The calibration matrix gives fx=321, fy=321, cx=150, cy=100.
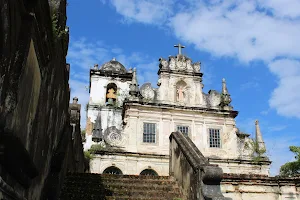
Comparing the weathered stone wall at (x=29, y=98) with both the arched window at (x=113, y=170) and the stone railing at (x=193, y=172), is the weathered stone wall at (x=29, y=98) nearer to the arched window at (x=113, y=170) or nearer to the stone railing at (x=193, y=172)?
the stone railing at (x=193, y=172)

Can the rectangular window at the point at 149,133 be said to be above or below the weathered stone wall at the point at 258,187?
above

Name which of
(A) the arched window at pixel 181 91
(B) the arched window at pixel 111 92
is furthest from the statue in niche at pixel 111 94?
(A) the arched window at pixel 181 91

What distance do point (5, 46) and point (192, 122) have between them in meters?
22.2

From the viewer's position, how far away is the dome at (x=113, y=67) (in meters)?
33.6

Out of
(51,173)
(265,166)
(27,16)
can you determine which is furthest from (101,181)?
(265,166)

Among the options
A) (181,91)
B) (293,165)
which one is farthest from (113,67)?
(293,165)

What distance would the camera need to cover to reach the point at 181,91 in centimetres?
2572

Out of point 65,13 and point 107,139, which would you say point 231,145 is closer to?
point 107,139

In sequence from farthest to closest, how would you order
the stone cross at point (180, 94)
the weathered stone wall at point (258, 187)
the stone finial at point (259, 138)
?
the stone cross at point (180, 94) < the stone finial at point (259, 138) < the weathered stone wall at point (258, 187)

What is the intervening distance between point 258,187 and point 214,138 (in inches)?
581

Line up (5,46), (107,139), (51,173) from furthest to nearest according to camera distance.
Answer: (107,139)
(51,173)
(5,46)

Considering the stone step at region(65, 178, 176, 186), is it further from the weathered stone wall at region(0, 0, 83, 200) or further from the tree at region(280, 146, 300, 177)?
the tree at region(280, 146, 300, 177)

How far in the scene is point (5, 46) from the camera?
3070mm

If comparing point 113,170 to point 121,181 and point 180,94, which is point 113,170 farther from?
point 121,181
